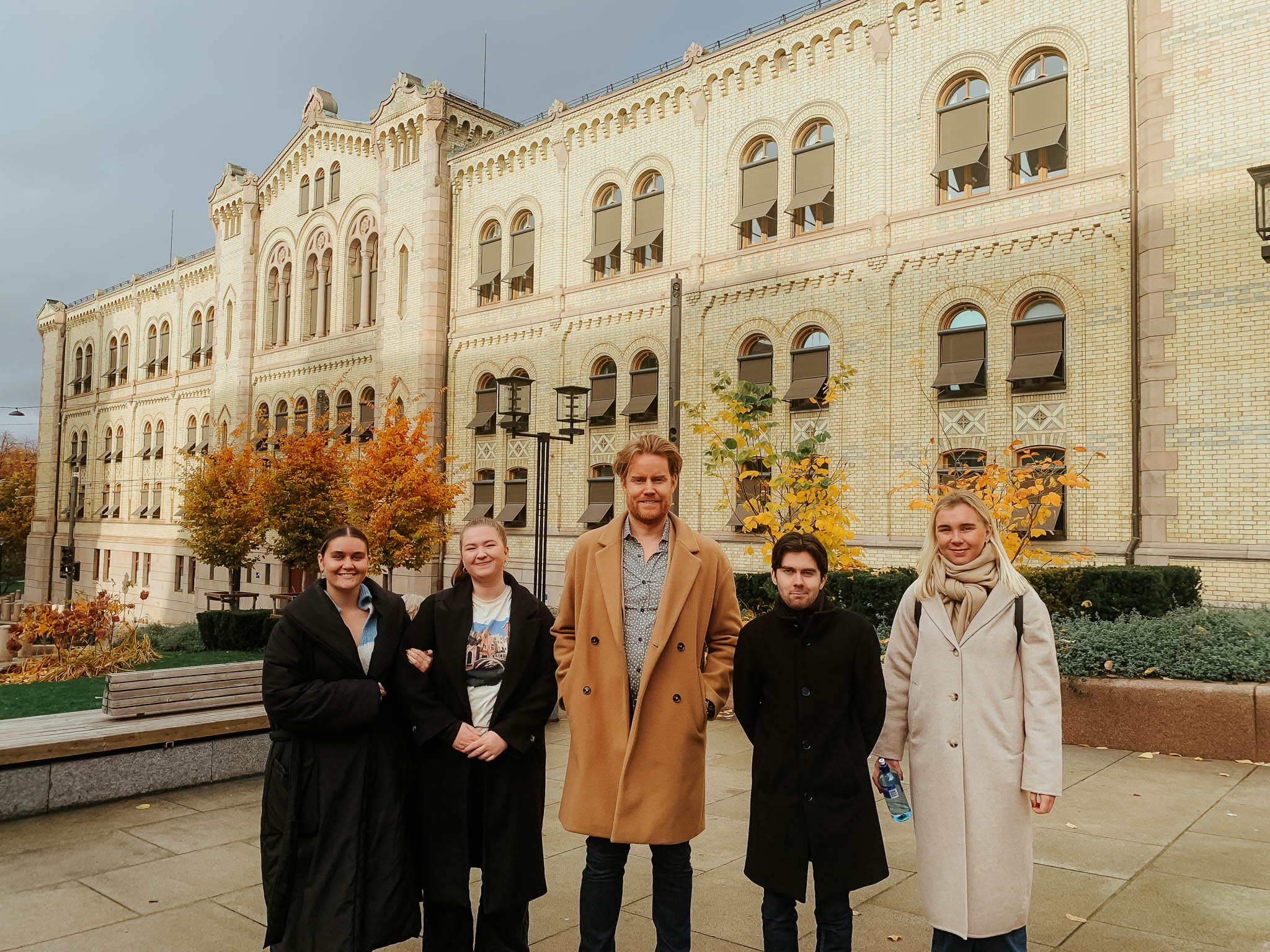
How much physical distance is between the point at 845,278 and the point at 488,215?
11814 millimetres

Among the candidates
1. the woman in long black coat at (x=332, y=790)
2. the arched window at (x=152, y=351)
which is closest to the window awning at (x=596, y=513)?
the woman in long black coat at (x=332, y=790)

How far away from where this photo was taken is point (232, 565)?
2567 centimetres

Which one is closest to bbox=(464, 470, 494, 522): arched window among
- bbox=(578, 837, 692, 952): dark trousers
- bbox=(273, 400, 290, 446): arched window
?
bbox=(273, 400, 290, 446): arched window

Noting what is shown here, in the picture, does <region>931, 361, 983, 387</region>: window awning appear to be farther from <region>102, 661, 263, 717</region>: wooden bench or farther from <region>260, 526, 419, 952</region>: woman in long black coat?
<region>260, 526, 419, 952</region>: woman in long black coat

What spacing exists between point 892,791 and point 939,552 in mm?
1049

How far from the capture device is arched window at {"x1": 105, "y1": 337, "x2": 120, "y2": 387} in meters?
46.5

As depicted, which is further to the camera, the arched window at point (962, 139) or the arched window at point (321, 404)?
the arched window at point (321, 404)

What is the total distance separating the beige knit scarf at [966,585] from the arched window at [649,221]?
19.8 meters

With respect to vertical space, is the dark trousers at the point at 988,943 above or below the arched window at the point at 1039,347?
below

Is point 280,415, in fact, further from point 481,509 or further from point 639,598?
point 639,598

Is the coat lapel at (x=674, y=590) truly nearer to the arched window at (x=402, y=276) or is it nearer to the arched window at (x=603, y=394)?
the arched window at (x=603, y=394)

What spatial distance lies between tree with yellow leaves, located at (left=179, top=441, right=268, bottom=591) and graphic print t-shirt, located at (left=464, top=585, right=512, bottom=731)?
21.6 meters

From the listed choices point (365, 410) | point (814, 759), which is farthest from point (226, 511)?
point (814, 759)

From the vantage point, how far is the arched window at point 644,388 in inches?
891
